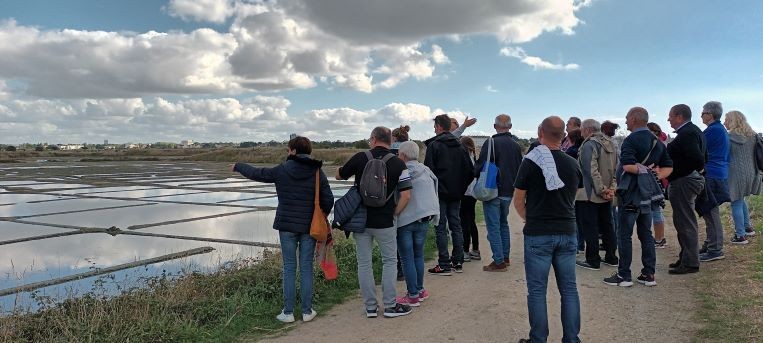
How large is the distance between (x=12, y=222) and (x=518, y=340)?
541 inches

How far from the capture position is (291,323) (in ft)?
16.2

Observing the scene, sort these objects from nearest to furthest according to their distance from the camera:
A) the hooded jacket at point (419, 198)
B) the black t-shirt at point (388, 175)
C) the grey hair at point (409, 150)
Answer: the black t-shirt at point (388, 175)
the hooded jacket at point (419, 198)
the grey hair at point (409, 150)

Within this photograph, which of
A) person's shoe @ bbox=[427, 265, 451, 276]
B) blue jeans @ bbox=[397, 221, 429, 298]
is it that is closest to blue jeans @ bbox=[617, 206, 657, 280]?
person's shoe @ bbox=[427, 265, 451, 276]

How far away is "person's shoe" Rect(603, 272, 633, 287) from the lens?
220 inches

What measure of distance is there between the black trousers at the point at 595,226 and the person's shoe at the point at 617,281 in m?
0.65

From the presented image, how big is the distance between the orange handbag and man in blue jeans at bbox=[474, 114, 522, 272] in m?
2.24

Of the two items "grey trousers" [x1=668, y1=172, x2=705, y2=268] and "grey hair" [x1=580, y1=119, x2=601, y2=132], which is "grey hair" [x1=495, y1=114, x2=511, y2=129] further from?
"grey trousers" [x1=668, y1=172, x2=705, y2=268]

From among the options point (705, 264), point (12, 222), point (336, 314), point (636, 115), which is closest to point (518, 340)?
point (336, 314)

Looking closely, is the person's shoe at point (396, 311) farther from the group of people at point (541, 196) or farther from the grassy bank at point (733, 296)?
the grassy bank at point (733, 296)

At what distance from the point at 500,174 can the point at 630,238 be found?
1.57 meters

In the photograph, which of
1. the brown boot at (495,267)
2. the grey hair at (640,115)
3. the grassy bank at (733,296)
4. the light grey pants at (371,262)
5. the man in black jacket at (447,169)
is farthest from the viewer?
the brown boot at (495,267)

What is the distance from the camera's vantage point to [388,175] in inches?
190

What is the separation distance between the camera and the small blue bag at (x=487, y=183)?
620cm

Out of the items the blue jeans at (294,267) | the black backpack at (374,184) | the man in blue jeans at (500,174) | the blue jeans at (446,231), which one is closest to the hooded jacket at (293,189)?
the blue jeans at (294,267)
